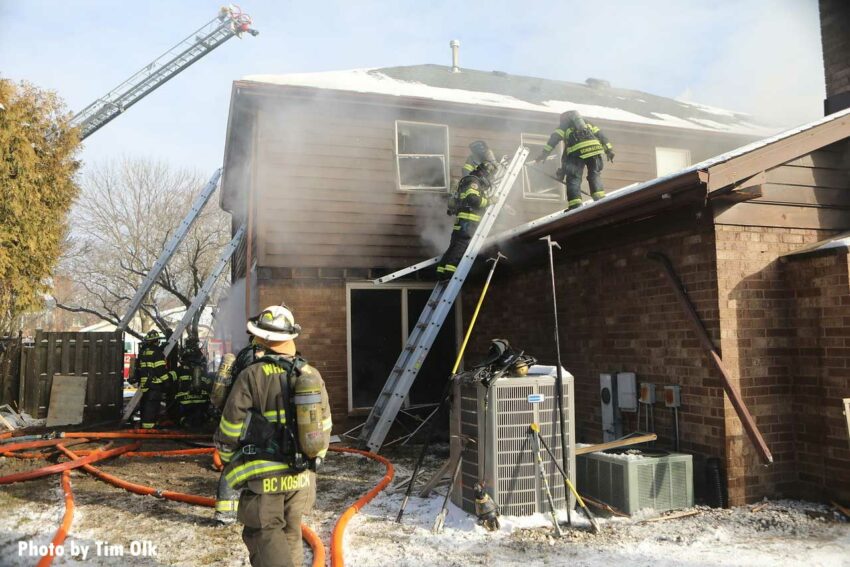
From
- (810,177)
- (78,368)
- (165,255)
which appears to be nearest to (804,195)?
(810,177)

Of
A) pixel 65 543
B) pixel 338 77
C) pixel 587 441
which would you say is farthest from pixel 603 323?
pixel 338 77

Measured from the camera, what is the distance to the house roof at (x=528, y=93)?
30.8 ft

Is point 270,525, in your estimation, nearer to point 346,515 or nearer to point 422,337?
point 346,515

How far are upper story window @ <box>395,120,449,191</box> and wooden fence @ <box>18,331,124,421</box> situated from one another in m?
5.85

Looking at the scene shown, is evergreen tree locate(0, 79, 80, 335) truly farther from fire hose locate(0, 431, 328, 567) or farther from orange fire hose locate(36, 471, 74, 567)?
orange fire hose locate(36, 471, 74, 567)

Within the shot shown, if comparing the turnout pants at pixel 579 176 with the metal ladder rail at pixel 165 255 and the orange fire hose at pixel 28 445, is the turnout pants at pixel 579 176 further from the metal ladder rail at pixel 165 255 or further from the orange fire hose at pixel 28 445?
the orange fire hose at pixel 28 445

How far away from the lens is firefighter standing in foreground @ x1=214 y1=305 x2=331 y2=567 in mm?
3051

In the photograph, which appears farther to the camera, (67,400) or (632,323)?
(67,400)

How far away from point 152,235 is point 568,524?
2183cm

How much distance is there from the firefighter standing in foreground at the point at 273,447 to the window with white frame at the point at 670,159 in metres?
9.27

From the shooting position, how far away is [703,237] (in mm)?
4828

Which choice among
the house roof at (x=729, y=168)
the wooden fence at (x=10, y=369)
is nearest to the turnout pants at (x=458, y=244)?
the house roof at (x=729, y=168)

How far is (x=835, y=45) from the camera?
7.01 meters

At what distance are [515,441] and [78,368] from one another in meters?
8.74
